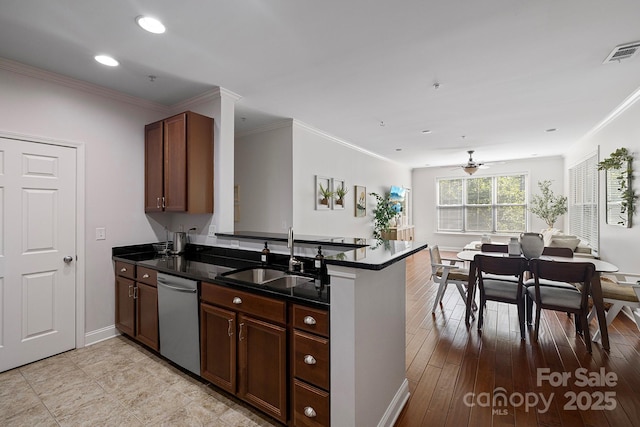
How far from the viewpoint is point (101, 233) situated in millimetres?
3201

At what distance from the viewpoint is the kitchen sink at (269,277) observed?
2.33 m

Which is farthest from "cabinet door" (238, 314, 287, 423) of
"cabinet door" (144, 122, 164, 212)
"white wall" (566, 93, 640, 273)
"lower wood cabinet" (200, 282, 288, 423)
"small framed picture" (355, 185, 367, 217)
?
"small framed picture" (355, 185, 367, 217)

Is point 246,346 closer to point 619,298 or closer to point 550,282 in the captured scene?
point 619,298

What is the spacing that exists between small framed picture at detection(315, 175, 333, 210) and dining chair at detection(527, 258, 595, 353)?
10.2ft

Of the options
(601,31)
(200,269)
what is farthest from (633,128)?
(200,269)

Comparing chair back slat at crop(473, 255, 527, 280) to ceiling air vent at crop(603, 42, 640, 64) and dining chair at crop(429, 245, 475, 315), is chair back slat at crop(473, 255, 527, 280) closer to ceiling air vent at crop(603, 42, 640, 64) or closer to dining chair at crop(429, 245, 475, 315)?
dining chair at crop(429, 245, 475, 315)

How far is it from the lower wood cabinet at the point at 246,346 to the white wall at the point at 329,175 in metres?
2.49

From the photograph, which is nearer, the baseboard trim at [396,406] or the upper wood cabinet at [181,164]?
Result: the baseboard trim at [396,406]

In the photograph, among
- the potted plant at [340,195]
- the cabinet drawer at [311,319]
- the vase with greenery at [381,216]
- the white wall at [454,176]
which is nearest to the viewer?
the cabinet drawer at [311,319]

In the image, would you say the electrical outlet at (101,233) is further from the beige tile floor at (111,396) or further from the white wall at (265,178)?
the white wall at (265,178)

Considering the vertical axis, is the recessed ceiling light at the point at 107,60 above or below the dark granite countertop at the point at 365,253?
above

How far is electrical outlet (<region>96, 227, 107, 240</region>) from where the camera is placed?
3172 mm

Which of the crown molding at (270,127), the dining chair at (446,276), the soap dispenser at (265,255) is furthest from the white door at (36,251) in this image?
the dining chair at (446,276)

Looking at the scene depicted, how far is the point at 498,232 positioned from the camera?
8719 mm
